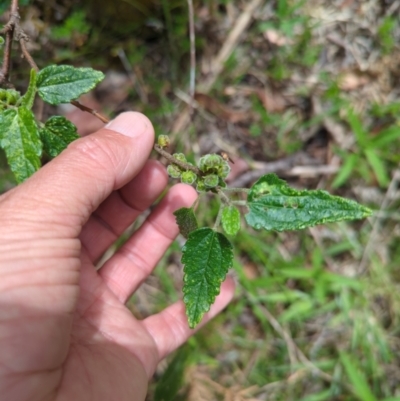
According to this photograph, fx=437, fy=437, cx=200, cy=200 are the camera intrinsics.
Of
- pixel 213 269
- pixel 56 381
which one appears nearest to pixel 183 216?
pixel 213 269

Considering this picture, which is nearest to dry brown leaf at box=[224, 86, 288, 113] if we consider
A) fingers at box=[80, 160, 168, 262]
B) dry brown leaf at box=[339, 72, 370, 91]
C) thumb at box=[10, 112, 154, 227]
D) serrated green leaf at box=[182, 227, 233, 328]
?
dry brown leaf at box=[339, 72, 370, 91]

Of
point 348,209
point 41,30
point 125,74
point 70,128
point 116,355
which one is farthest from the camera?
point 125,74

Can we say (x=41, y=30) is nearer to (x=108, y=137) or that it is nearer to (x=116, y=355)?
(x=108, y=137)

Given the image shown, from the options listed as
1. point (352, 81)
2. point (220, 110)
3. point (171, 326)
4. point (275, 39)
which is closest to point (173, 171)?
point (171, 326)

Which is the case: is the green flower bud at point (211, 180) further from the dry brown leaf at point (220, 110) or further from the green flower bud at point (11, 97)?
the dry brown leaf at point (220, 110)

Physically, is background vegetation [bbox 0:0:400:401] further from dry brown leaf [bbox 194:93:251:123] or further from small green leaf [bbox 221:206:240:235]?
small green leaf [bbox 221:206:240:235]
